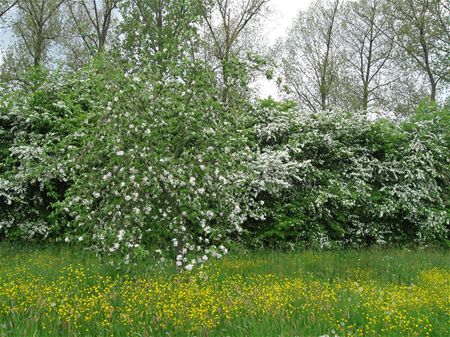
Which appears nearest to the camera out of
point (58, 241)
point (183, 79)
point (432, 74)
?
point (183, 79)

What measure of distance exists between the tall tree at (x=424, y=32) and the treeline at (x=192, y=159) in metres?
11.8

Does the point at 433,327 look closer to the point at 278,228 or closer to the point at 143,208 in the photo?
the point at 143,208

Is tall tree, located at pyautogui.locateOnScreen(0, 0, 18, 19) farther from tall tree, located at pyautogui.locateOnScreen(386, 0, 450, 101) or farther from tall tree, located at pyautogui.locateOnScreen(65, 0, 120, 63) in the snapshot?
tall tree, located at pyautogui.locateOnScreen(386, 0, 450, 101)

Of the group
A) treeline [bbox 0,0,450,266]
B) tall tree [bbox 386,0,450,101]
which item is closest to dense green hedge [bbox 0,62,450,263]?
treeline [bbox 0,0,450,266]

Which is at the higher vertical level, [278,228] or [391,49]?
[391,49]

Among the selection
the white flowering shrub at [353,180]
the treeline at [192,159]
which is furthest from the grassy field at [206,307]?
the white flowering shrub at [353,180]

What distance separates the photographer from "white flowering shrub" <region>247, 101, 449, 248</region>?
1117 cm

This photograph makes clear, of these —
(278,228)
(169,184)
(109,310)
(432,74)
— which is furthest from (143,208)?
(432,74)

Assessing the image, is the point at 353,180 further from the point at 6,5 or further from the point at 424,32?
the point at 6,5

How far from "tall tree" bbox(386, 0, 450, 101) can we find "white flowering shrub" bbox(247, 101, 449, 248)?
45.1ft

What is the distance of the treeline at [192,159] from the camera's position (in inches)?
261

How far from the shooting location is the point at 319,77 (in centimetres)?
3106

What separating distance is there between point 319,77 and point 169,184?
26.2 m

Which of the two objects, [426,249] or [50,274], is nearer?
[50,274]
